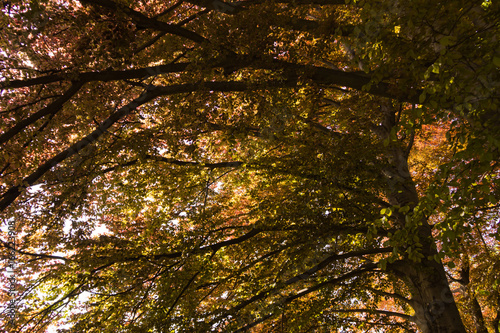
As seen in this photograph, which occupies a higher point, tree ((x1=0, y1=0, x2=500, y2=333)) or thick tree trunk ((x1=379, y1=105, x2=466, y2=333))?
tree ((x1=0, y1=0, x2=500, y2=333))

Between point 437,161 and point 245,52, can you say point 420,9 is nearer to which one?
point 245,52

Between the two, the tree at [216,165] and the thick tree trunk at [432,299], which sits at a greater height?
the tree at [216,165]

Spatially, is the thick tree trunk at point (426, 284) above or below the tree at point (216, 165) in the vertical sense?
below

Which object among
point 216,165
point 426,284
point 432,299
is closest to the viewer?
point 432,299

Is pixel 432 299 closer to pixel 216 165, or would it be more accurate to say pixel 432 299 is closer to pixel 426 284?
pixel 426 284

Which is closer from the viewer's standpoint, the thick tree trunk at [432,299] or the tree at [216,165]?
the tree at [216,165]

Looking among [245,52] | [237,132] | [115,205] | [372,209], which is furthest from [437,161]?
[115,205]

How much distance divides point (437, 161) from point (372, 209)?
4.93m

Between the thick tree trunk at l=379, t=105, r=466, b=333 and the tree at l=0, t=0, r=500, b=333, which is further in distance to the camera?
the thick tree trunk at l=379, t=105, r=466, b=333

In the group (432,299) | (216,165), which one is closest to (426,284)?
(432,299)

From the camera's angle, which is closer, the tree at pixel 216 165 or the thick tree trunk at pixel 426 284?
the tree at pixel 216 165

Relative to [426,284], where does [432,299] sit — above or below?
below

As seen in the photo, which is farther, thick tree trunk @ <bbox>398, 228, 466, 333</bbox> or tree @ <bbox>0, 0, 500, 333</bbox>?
thick tree trunk @ <bbox>398, 228, 466, 333</bbox>

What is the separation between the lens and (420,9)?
2.90 m
